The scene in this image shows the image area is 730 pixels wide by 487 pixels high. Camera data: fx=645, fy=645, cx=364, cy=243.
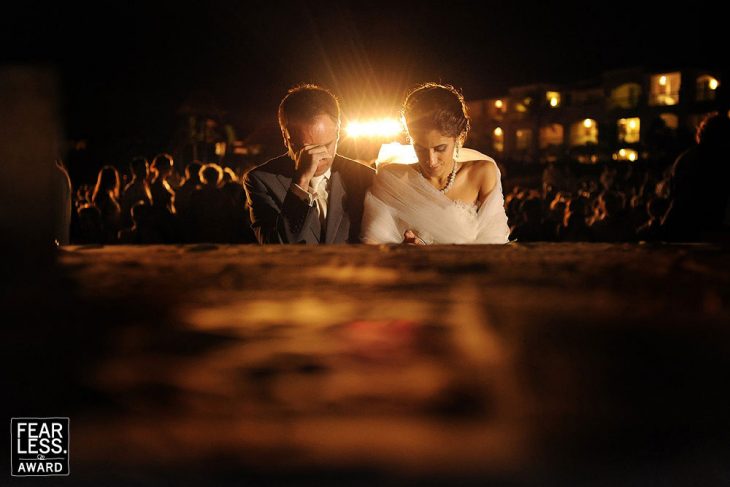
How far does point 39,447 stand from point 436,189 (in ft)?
4.99

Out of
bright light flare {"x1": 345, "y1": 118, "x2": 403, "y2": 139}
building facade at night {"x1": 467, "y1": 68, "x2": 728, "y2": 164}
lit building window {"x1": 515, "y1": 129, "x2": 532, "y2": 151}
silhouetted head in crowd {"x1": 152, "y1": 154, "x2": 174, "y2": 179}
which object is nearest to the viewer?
bright light flare {"x1": 345, "y1": 118, "x2": 403, "y2": 139}

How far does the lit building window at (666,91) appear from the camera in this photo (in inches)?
1136

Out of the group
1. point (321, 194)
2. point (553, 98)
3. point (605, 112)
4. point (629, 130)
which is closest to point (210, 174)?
point (321, 194)

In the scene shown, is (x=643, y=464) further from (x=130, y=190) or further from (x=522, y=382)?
(x=130, y=190)

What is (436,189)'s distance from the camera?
1.85m

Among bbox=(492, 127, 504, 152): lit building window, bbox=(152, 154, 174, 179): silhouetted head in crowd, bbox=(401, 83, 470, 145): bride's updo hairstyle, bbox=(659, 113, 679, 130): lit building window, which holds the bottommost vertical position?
bbox=(152, 154, 174, 179): silhouetted head in crowd

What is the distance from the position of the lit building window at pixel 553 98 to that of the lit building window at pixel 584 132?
3767 mm

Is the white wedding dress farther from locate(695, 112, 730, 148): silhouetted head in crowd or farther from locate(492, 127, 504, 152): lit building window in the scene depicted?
locate(492, 127, 504, 152): lit building window

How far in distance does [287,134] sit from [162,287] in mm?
1418

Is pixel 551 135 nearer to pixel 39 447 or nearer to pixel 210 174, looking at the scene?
pixel 210 174

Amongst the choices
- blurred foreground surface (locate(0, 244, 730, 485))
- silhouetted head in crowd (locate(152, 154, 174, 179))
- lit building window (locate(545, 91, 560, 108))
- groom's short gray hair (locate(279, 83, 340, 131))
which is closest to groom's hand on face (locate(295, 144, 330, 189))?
groom's short gray hair (locate(279, 83, 340, 131))

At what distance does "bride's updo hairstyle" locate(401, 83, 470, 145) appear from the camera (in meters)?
1.90

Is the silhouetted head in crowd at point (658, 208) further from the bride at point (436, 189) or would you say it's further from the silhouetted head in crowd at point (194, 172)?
the silhouetted head in crowd at point (194, 172)

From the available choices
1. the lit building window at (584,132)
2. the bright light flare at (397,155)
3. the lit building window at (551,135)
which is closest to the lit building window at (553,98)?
the lit building window at (551,135)
